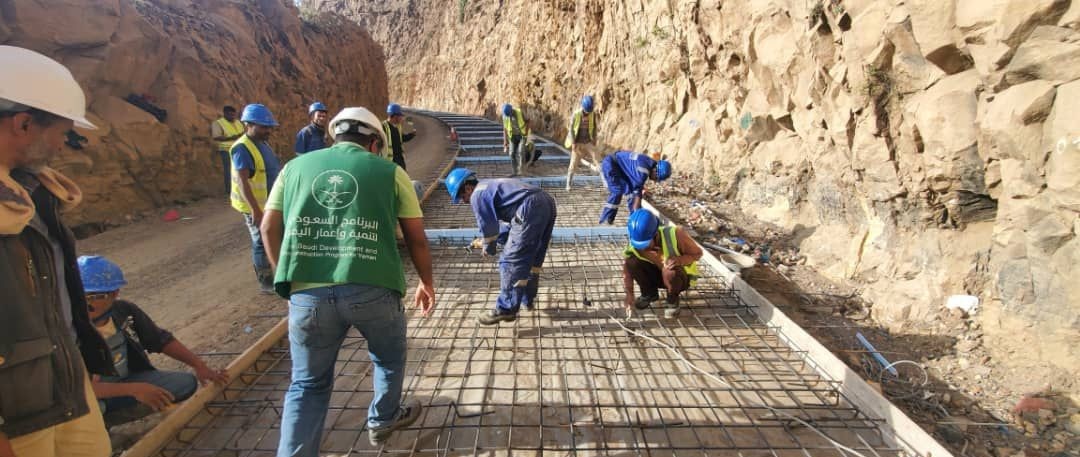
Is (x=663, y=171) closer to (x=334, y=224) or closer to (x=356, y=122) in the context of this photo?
(x=356, y=122)

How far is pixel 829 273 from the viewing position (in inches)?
171

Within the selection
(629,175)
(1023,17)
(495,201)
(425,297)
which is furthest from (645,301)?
(1023,17)

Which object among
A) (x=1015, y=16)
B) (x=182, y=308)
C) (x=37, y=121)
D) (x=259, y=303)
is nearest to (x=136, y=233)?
(x=182, y=308)

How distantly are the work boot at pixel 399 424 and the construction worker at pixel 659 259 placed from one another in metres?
1.71

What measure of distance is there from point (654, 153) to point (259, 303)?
6.99 m

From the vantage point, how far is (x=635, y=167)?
5195mm

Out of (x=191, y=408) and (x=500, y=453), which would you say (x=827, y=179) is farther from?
(x=191, y=408)

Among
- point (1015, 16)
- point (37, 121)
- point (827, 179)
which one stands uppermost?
point (1015, 16)

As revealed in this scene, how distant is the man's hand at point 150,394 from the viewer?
81.1 inches

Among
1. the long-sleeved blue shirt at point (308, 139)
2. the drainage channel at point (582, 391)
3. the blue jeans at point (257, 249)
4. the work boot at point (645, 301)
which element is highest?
the long-sleeved blue shirt at point (308, 139)

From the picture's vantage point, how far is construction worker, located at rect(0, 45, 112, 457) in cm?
107

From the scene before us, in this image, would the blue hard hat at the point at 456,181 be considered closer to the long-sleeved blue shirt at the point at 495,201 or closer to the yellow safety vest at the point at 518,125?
the long-sleeved blue shirt at the point at 495,201

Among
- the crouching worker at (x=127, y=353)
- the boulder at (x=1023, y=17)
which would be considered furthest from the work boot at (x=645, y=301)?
the crouching worker at (x=127, y=353)

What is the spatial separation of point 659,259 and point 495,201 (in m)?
1.29
